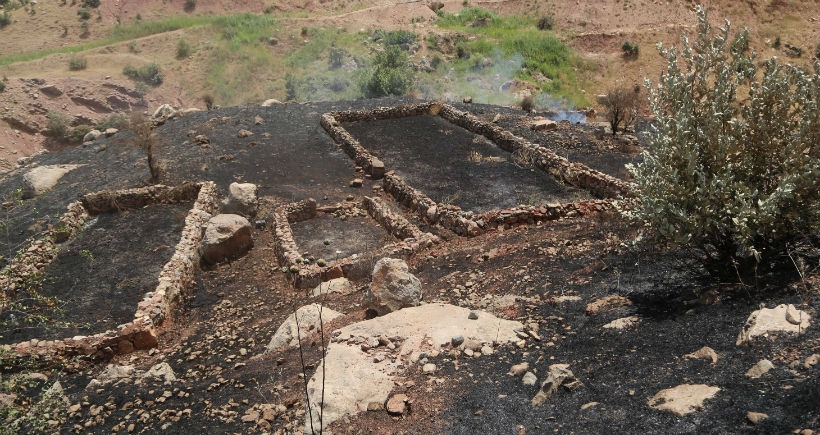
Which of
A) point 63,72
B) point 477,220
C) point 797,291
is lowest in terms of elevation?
point 63,72

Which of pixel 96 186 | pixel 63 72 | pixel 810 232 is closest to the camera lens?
pixel 810 232

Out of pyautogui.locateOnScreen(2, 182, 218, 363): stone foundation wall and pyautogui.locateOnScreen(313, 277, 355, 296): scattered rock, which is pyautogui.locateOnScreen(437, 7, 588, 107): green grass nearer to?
pyautogui.locateOnScreen(2, 182, 218, 363): stone foundation wall

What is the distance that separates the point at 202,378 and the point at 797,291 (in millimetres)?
6333

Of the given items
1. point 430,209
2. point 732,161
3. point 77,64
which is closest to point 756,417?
point 732,161

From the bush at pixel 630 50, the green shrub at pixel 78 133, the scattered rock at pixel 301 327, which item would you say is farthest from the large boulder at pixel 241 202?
the bush at pixel 630 50

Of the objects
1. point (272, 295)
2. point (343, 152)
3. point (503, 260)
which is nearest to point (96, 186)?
point (343, 152)

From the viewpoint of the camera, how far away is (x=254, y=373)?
6.33m

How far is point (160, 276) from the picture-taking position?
9.24 meters

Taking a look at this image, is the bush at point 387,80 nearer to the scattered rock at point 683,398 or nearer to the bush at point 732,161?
the bush at point 732,161

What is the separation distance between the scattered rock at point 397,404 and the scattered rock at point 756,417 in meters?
2.62

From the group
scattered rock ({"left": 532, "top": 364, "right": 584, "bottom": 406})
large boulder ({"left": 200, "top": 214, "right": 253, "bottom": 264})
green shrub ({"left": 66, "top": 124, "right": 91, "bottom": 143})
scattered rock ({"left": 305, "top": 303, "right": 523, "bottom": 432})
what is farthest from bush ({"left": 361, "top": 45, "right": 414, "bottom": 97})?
scattered rock ({"left": 532, "top": 364, "right": 584, "bottom": 406})

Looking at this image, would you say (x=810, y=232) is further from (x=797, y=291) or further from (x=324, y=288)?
(x=324, y=288)

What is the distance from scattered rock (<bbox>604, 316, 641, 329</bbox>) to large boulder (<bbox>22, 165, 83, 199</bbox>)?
14.4 m

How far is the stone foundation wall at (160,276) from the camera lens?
7.65 metres
